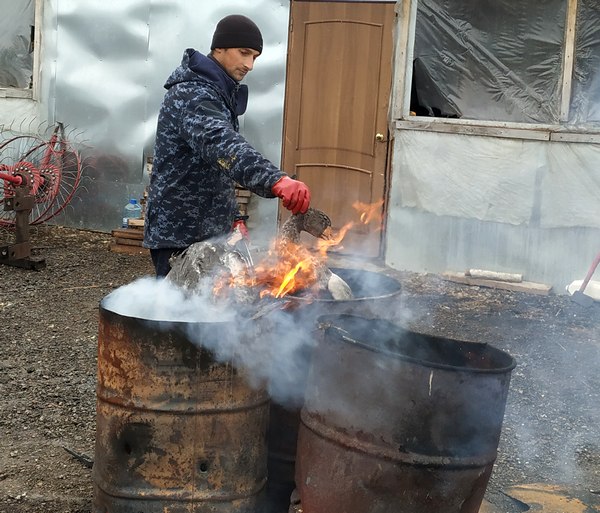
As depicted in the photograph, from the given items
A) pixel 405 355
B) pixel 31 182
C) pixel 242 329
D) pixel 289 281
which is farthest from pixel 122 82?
pixel 405 355

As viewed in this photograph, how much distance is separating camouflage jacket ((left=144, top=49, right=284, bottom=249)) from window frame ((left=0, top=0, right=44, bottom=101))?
7295mm

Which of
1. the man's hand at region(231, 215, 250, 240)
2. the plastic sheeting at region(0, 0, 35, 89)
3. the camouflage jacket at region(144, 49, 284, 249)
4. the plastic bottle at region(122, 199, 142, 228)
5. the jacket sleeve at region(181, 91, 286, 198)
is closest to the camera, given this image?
the jacket sleeve at region(181, 91, 286, 198)

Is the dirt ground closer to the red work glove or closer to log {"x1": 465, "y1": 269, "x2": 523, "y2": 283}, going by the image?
log {"x1": 465, "y1": 269, "x2": 523, "y2": 283}

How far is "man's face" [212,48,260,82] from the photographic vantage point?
3.80 metres

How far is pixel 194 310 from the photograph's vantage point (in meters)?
3.31

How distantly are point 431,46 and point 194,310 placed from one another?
6.51 m

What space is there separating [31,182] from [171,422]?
6.14 metres

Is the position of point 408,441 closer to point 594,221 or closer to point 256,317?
point 256,317

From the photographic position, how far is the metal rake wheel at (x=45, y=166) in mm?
9328

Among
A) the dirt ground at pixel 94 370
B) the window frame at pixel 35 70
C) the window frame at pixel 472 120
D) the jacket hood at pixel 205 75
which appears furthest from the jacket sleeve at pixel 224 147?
the window frame at pixel 35 70

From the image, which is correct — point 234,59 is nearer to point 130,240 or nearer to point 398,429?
point 398,429

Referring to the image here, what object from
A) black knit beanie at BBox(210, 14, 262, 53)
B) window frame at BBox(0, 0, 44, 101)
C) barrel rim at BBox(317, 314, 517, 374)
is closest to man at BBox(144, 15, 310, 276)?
black knit beanie at BBox(210, 14, 262, 53)

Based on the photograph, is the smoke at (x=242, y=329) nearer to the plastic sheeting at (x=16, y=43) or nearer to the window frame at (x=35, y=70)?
the window frame at (x=35, y=70)

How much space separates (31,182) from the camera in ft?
28.0
